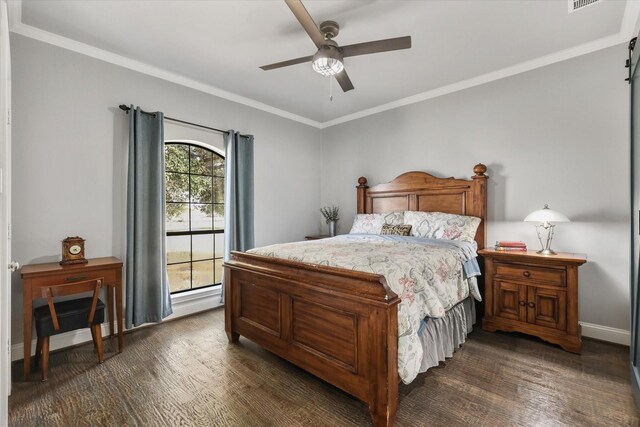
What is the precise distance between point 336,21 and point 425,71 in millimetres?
1365

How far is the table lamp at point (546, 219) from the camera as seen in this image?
106 inches

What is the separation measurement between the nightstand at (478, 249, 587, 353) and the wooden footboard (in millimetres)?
1765

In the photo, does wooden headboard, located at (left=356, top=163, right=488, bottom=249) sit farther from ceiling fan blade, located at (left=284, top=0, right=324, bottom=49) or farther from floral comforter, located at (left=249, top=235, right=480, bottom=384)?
ceiling fan blade, located at (left=284, top=0, right=324, bottom=49)

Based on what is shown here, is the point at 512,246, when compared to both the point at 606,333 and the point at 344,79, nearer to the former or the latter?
the point at 606,333

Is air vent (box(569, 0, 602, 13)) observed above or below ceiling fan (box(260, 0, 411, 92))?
above

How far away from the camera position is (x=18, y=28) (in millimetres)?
2494

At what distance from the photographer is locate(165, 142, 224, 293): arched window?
12.2ft

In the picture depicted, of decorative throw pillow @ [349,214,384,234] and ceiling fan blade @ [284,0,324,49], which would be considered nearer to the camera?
ceiling fan blade @ [284,0,324,49]

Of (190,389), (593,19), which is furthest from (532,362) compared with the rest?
(593,19)

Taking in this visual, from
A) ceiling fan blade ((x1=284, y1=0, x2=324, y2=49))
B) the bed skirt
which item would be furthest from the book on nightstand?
ceiling fan blade ((x1=284, y1=0, x2=324, y2=49))

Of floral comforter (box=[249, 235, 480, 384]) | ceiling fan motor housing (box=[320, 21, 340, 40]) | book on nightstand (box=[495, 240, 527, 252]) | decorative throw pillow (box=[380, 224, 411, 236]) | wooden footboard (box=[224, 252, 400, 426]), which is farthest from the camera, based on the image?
decorative throw pillow (box=[380, 224, 411, 236])

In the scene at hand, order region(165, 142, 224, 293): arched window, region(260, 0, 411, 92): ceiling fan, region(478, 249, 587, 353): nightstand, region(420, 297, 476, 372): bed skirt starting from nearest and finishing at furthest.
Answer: region(260, 0, 411, 92): ceiling fan < region(420, 297, 476, 372): bed skirt < region(478, 249, 587, 353): nightstand < region(165, 142, 224, 293): arched window

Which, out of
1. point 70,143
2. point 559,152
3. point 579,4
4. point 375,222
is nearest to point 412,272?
point 375,222

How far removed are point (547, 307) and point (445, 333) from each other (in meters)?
1.08
